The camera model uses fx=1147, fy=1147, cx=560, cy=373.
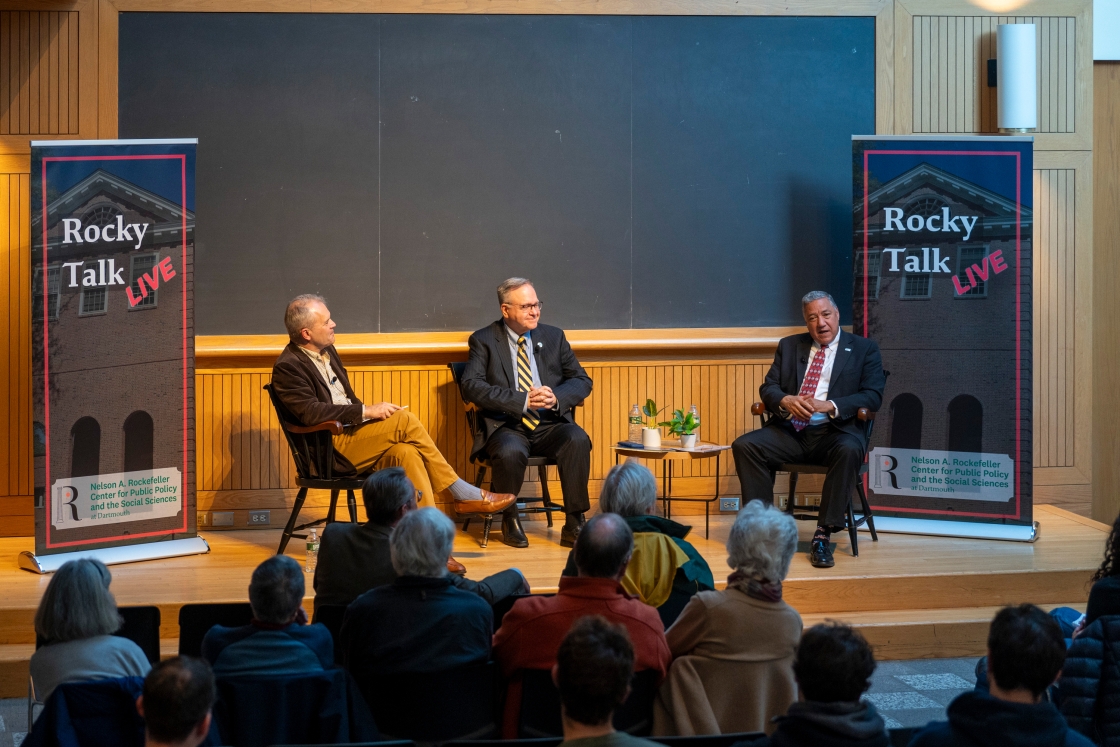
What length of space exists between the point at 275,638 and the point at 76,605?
1.55 ft

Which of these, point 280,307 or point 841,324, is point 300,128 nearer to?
point 280,307

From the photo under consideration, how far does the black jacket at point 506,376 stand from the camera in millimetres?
5473

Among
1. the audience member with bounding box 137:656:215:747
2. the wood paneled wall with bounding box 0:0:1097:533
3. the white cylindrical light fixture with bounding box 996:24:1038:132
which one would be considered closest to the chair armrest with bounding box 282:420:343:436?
the wood paneled wall with bounding box 0:0:1097:533

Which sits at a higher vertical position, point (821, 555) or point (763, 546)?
point (763, 546)

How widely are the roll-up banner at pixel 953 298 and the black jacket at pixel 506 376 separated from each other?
1.50m

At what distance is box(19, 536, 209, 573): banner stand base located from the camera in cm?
498

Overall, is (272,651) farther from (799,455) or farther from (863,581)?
(799,455)

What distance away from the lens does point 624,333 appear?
242 inches

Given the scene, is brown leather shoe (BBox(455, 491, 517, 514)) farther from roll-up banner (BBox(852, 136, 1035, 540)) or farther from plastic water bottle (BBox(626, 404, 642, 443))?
roll-up banner (BBox(852, 136, 1035, 540))

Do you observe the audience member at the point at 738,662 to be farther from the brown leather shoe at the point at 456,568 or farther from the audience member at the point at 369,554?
the brown leather shoe at the point at 456,568

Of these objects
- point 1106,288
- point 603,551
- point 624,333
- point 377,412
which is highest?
point 1106,288

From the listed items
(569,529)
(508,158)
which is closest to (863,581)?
(569,529)

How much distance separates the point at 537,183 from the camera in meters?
6.07

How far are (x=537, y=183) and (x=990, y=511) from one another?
112 inches
